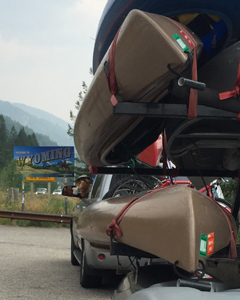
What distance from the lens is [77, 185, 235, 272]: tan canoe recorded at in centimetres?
240

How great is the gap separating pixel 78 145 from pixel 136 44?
4.94 ft

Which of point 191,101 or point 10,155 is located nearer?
point 191,101

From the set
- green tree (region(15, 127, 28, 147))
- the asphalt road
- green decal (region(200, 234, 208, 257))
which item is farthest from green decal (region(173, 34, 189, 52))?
green tree (region(15, 127, 28, 147))

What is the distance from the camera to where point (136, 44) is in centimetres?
260

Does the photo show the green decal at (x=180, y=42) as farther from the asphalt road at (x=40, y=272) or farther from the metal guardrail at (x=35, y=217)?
the metal guardrail at (x=35, y=217)

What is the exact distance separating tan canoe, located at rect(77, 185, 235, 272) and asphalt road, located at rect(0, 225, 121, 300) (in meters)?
3.73

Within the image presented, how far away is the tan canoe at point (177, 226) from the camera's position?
2402 mm

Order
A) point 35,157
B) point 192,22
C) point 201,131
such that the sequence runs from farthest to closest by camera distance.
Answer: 1. point 35,157
2. point 201,131
3. point 192,22

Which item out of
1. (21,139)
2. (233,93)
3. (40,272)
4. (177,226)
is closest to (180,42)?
(233,93)

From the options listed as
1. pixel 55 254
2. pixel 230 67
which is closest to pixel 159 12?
pixel 230 67

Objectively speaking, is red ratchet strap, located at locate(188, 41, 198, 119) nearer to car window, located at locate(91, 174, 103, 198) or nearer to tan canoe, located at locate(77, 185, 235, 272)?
tan canoe, located at locate(77, 185, 235, 272)

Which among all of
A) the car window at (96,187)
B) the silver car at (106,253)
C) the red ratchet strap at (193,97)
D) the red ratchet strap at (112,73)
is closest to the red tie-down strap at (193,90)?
the red ratchet strap at (193,97)

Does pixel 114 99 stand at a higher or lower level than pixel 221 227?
higher

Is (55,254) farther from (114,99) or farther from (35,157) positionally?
(35,157)
